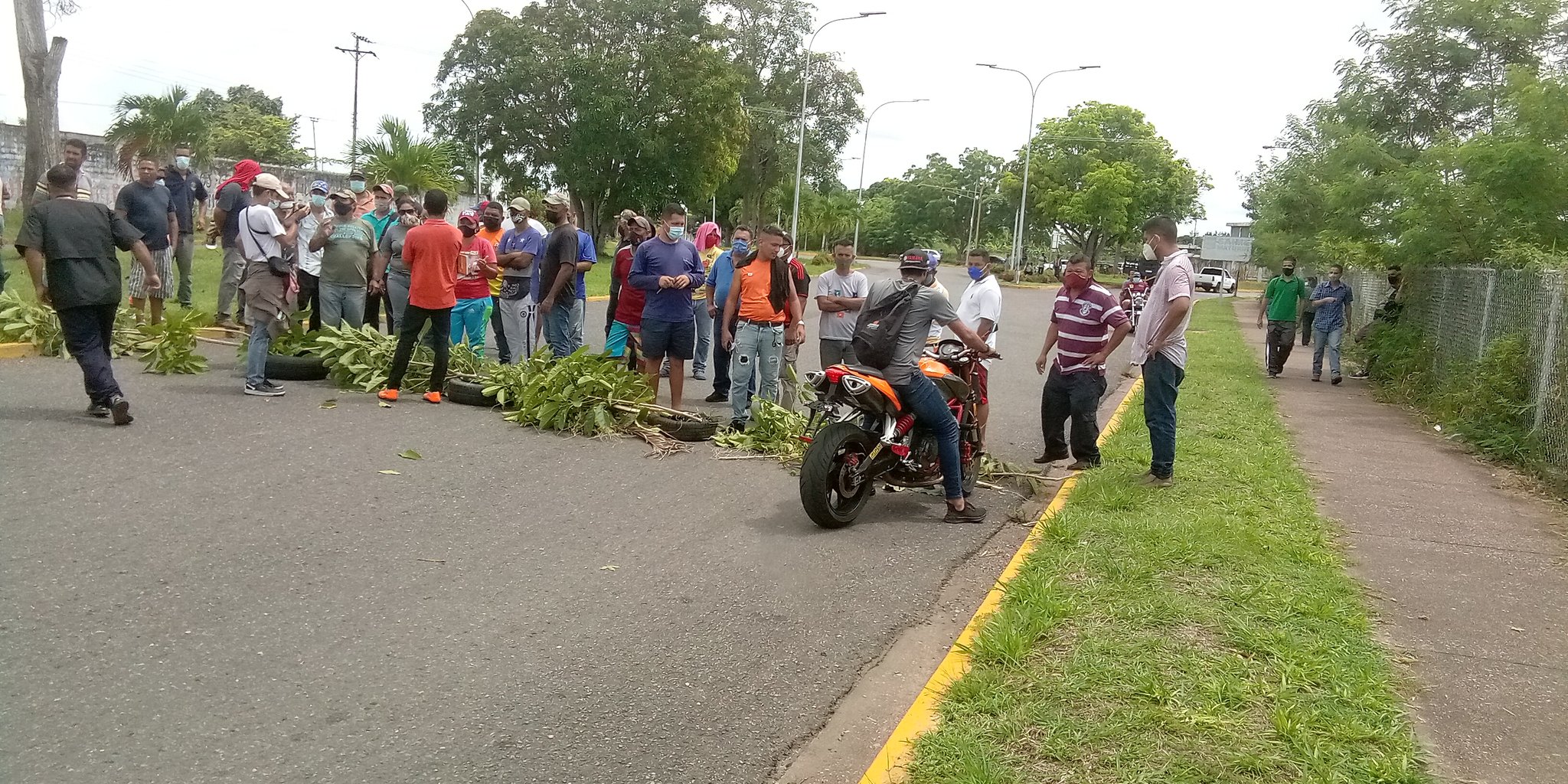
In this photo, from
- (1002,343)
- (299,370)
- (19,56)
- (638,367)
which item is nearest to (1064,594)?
(638,367)

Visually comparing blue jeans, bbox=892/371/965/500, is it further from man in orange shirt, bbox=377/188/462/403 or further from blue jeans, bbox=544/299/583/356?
blue jeans, bbox=544/299/583/356

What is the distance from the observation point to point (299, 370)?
10.0 m

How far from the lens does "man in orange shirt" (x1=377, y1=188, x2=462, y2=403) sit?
9172mm

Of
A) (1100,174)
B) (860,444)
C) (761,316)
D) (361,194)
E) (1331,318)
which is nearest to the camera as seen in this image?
(860,444)

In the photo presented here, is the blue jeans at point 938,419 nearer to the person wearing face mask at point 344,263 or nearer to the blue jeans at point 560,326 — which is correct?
the blue jeans at point 560,326

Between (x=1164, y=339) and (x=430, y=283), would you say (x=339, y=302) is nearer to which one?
(x=430, y=283)

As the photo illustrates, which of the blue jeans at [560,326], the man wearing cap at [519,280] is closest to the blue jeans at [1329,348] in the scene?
the blue jeans at [560,326]

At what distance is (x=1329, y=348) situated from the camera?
640 inches

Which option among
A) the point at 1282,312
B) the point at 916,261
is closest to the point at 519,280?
the point at 916,261

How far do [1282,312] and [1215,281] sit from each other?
58.6 meters

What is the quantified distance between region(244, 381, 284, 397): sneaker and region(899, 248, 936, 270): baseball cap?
17.9 ft

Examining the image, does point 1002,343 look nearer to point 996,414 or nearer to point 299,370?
point 996,414

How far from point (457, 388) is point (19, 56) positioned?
13921mm

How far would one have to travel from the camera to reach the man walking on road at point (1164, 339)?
7.53 m
